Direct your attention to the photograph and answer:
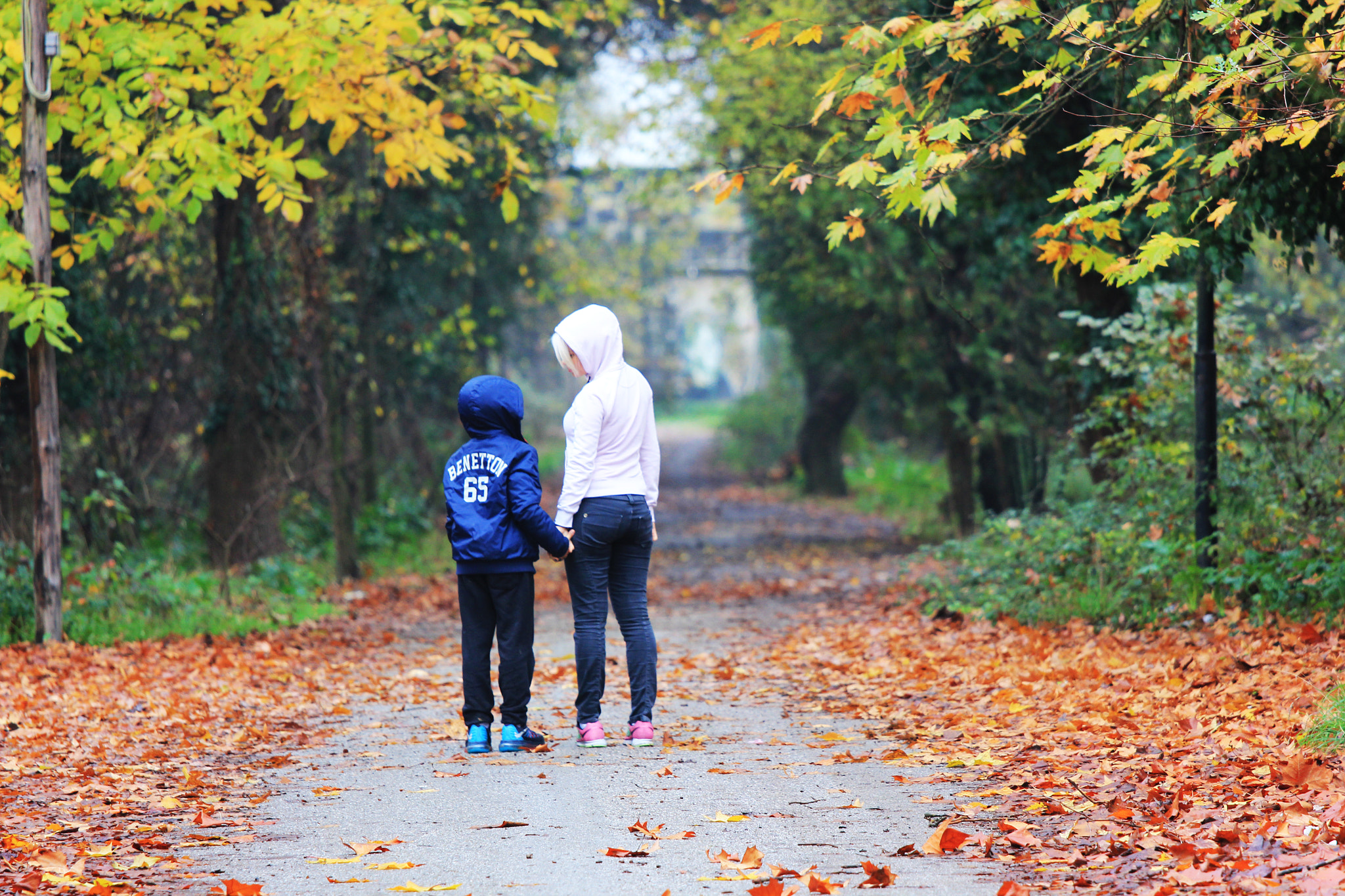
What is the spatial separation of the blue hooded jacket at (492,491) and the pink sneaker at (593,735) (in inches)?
33.1

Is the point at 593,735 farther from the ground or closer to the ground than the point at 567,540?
closer to the ground

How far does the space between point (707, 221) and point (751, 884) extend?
87297 millimetres

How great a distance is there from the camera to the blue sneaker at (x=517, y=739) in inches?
238

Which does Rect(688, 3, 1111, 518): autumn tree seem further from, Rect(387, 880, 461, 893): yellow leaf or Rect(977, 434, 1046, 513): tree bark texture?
Rect(387, 880, 461, 893): yellow leaf

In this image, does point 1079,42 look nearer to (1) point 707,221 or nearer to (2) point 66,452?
(2) point 66,452

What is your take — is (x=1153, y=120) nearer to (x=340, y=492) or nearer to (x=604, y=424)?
(x=604, y=424)

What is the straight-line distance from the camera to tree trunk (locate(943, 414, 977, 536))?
17391mm

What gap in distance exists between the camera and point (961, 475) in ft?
57.8

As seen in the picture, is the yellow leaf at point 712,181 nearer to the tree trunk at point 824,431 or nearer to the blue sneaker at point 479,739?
the blue sneaker at point 479,739

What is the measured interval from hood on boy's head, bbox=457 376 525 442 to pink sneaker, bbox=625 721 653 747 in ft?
5.02

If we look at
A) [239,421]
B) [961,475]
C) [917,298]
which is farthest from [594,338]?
[961,475]

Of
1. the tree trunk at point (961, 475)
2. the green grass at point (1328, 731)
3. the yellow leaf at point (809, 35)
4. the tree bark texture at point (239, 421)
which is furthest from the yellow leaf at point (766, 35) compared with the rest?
the tree trunk at point (961, 475)

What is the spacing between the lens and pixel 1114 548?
372 inches

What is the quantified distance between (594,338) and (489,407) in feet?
1.95
